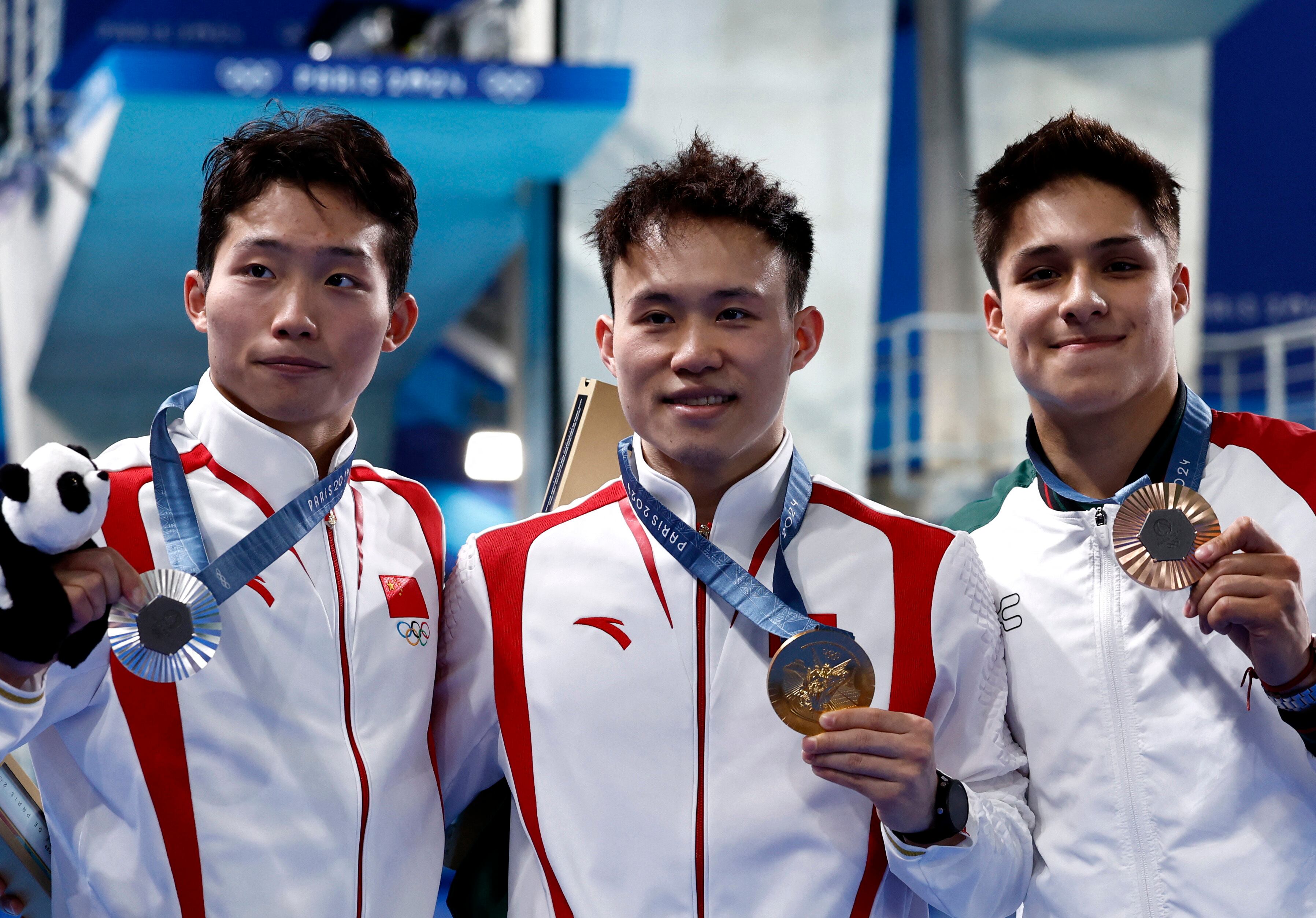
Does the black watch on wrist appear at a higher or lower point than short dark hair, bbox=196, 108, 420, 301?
lower

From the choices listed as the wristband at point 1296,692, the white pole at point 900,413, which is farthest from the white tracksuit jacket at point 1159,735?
the white pole at point 900,413

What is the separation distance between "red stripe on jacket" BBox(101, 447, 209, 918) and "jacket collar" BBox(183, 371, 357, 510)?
194 millimetres

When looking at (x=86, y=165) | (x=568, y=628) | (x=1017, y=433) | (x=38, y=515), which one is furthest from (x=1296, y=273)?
(x=38, y=515)

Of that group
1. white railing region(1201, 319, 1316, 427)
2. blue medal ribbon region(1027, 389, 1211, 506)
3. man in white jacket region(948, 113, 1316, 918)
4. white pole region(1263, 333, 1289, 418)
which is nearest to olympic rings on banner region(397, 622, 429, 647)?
man in white jacket region(948, 113, 1316, 918)

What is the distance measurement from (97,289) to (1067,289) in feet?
29.2

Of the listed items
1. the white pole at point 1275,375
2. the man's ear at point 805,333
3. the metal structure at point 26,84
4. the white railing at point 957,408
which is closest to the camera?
the man's ear at point 805,333

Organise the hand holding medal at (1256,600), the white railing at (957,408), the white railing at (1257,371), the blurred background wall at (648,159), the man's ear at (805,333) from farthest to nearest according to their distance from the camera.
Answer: the white railing at (957,408) < the white railing at (1257,371) < the blurred background wall at (648,159) < the man's ear at (805,333) < the hand holding medal at (1256,600)

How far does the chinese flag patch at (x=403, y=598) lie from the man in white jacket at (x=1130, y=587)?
1.03 meters

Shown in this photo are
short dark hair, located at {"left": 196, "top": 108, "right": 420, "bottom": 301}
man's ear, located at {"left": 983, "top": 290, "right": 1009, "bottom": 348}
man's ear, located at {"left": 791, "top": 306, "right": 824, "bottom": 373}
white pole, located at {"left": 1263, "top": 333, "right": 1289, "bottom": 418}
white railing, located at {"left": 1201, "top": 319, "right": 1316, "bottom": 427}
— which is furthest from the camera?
white railing, located at {"left": 1201, "top": 319, "right": 1316, "bottom": 427}

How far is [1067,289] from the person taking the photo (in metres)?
2.12

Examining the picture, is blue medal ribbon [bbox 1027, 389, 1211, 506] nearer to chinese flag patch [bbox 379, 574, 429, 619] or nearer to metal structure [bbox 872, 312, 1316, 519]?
chinese flag patch [bbox 379, 574, 429, 619]

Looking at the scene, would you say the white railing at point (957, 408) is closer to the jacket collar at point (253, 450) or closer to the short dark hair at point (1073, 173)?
the short dark hair at point (1073, 173)

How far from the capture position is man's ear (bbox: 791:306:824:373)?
2.22 meters

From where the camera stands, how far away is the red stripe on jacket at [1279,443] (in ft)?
6.84
